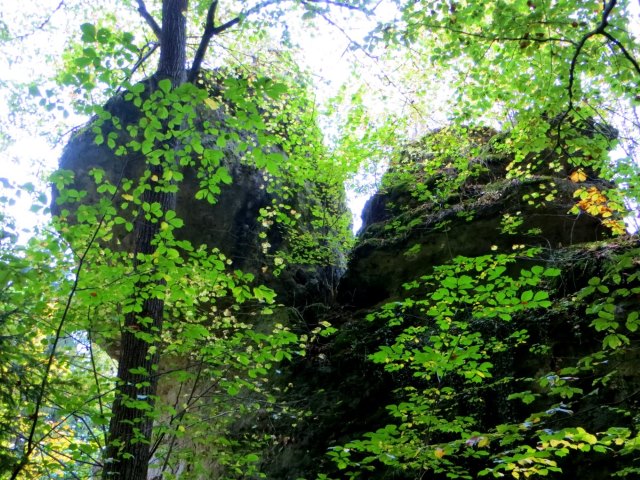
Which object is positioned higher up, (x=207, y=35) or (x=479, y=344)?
(x=207, y=35)

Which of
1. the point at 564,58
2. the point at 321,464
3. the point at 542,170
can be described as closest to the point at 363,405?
the point at 321,464

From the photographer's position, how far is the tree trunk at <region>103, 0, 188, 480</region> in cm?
412

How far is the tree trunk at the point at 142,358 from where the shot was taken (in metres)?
4.12

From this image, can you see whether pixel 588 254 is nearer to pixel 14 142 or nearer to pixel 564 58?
pixel 564 58

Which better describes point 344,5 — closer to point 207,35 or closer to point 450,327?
point 207,35

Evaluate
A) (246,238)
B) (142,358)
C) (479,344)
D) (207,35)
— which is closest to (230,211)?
(246,238)

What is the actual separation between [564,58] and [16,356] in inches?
210

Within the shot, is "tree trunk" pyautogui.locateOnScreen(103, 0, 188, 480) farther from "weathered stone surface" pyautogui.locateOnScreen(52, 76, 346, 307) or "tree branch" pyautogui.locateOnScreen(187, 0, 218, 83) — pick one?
"weathered stone surface" pyautogui.locateOnScreen(52, 76, 346, 307)

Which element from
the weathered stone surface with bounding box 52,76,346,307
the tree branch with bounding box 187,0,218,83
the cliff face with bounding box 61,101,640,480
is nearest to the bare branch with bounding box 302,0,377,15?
the tree branch with bounding box 187,0,218,83

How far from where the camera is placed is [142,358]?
4762mm

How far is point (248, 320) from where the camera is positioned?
32.0ft

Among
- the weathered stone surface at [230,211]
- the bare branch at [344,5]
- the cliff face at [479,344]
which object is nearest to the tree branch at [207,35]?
the bare branch at [344,5]

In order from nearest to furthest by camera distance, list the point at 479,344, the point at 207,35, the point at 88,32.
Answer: the point at 88,32
the point at 479,344
the point at 207,35

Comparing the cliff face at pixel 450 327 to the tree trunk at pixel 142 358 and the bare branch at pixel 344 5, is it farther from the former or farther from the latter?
the bare branch at pixel 344 5
